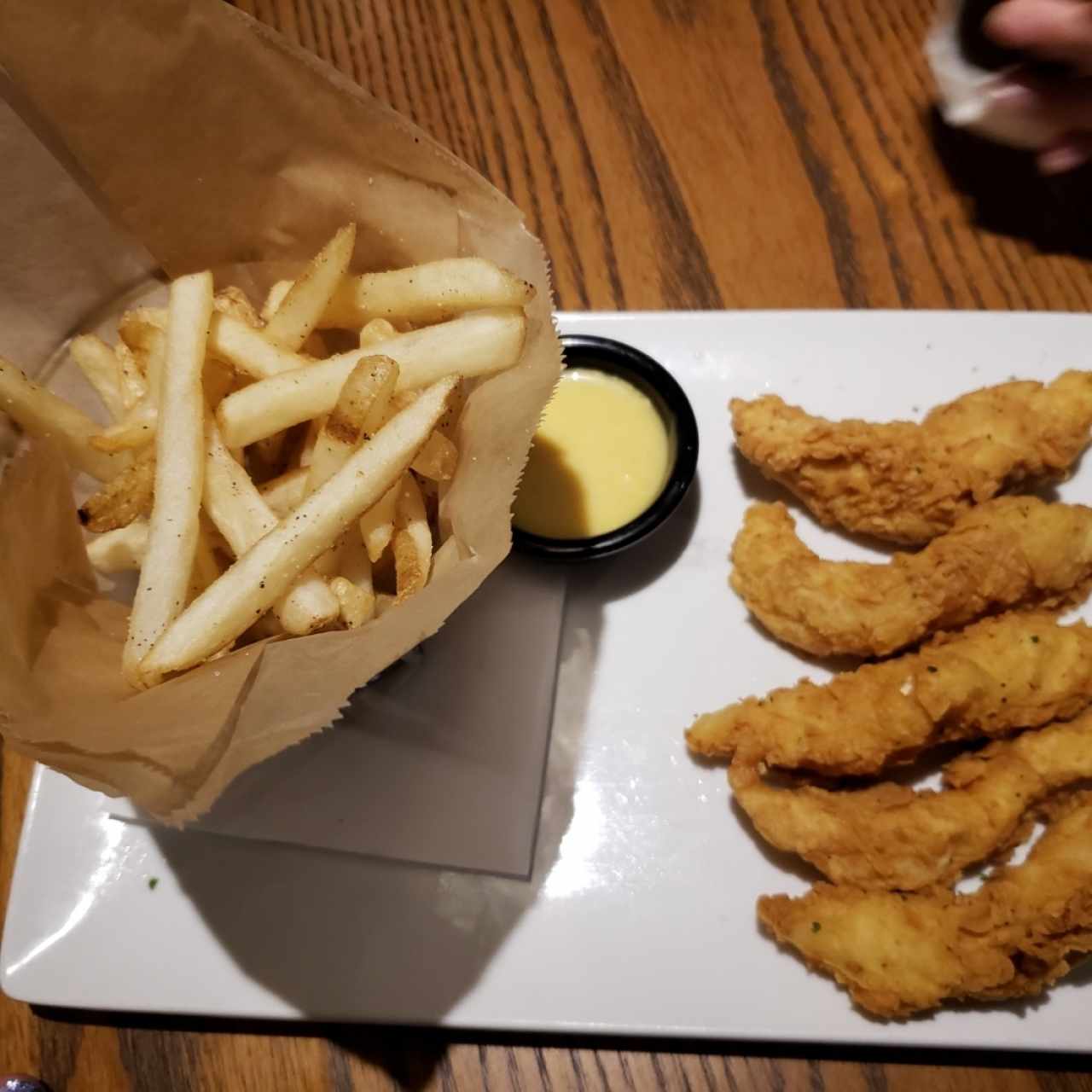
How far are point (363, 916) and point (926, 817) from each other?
95 centimetres

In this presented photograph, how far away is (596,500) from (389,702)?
56 centimetres

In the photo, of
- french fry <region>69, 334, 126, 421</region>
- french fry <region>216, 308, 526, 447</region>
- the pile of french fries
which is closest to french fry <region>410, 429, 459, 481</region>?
the pile of french fries

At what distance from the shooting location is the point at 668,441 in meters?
1.79

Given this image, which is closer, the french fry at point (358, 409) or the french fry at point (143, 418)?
the french fry at point (358, 409)

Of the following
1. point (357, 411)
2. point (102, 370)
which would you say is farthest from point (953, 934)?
point (102, 370)

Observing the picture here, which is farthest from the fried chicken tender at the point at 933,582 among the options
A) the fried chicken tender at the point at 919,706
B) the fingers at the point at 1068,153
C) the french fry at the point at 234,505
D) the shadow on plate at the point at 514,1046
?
the fingers at the point at 1068,153

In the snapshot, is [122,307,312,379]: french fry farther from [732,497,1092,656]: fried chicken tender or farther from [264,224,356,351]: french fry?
[732,497,1092,656]: fried chicken tender

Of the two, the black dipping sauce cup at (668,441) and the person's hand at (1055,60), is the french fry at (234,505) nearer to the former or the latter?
the black dipping sauce cup at (668,441)

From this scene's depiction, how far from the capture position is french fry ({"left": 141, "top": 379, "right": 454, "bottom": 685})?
120cm

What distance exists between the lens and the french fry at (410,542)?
1271mm

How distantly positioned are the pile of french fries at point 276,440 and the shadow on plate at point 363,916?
470 mm

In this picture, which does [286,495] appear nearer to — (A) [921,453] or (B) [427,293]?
(B) [427,293]

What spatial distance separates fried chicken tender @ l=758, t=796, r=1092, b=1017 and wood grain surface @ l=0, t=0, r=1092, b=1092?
1.33 metres

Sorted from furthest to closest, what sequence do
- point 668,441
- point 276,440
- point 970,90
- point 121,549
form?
point 970,90, point 668,441, point 276,440, point 121,549
